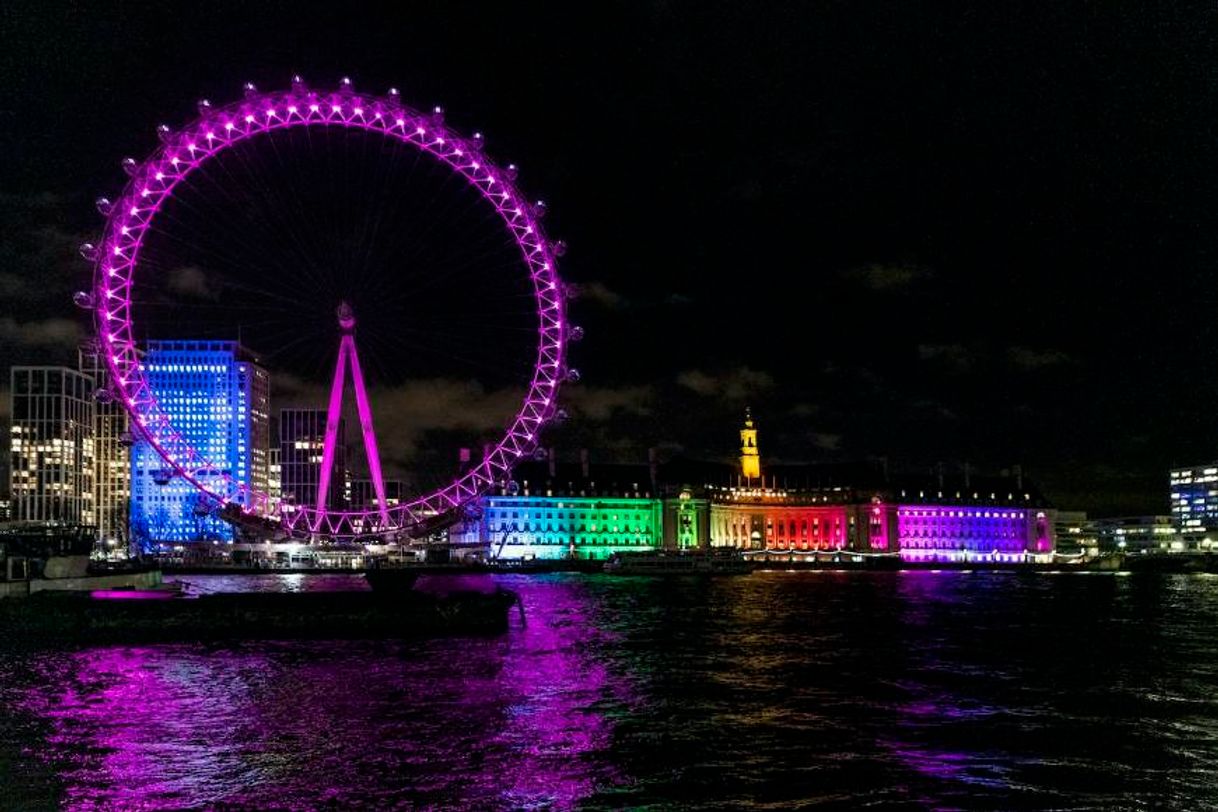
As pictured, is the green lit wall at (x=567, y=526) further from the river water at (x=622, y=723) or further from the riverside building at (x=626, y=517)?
the river water at (x=622, y=723)

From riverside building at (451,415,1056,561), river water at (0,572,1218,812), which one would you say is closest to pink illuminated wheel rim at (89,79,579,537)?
river water at (0,572,1218,812)

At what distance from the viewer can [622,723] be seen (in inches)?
1009

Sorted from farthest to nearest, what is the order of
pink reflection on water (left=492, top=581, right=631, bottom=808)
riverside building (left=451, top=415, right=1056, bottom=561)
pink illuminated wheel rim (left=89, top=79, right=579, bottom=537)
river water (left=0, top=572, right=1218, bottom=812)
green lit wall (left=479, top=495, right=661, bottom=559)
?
riverside building (left=451, top=415, right=1056, bottom=561) → green lit wall (left=479, top=495, right=661, bottom=559) → pink illuminated wheel rim (left=89, top=79, right=579, bottom=537) → pink reflection on water (left=492, top=581, right=631, bottom=808) → river water (left=0, top=572, right=1218, bottom=812)

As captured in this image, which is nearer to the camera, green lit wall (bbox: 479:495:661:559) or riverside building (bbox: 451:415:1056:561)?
green lit wall (bbox: 479:495:661:559)

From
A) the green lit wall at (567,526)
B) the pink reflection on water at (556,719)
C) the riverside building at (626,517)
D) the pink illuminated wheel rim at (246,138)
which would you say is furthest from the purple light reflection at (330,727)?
the green lit wall at (567,526)

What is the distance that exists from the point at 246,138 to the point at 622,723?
130 feet

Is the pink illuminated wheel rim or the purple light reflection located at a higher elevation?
the pink illuminated wheel rim

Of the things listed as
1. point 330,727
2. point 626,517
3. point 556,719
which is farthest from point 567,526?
point 330,727

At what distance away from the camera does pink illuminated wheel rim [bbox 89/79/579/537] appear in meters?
55.0

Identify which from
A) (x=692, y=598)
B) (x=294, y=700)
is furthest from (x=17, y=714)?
(x=692, y=598)

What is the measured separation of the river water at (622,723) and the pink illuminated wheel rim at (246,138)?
63.4ft

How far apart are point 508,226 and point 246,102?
13.9 meters

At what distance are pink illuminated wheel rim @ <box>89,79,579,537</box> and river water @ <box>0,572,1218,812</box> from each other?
63.4 ft

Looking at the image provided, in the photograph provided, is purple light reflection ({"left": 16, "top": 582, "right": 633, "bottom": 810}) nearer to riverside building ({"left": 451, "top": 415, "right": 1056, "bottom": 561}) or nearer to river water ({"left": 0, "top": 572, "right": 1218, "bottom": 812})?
river water ({"left": 0, "top": 572, "right": 1218, "bottom": 812})
